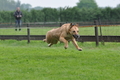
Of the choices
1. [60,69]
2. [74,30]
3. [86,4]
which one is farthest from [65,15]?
[86,4]

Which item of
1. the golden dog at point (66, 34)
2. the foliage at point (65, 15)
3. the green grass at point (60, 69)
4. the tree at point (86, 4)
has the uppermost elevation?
the tree at point (86, 4)

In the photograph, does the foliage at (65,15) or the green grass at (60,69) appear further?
the foliage at (65,15)

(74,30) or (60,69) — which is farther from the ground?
(74,30)

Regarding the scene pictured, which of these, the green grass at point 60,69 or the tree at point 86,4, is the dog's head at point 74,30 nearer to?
the green grass at point 60,69

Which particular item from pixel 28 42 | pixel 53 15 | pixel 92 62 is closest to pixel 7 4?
pixel 53 15

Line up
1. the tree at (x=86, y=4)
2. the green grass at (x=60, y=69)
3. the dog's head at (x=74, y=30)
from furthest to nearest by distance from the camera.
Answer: the tree at (x=86, y=4) → the dog's head at (x=74, y=30) → the green grass at (x=60, y=69)

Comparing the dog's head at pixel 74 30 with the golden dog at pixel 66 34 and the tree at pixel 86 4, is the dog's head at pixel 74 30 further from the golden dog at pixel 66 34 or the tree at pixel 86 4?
the tree at pixel 86 4

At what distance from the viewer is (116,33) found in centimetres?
A: 2072

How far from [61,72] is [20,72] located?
108 centimetres

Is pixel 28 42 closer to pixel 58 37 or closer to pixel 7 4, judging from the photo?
pixel 58 37

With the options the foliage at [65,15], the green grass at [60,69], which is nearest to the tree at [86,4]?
the foliage at [65,15]

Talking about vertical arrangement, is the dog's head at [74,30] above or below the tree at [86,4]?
below

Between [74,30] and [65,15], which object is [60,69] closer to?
[74,30]

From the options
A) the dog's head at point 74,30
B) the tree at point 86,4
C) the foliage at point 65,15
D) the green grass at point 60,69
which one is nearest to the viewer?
the green grass at point 60,69
